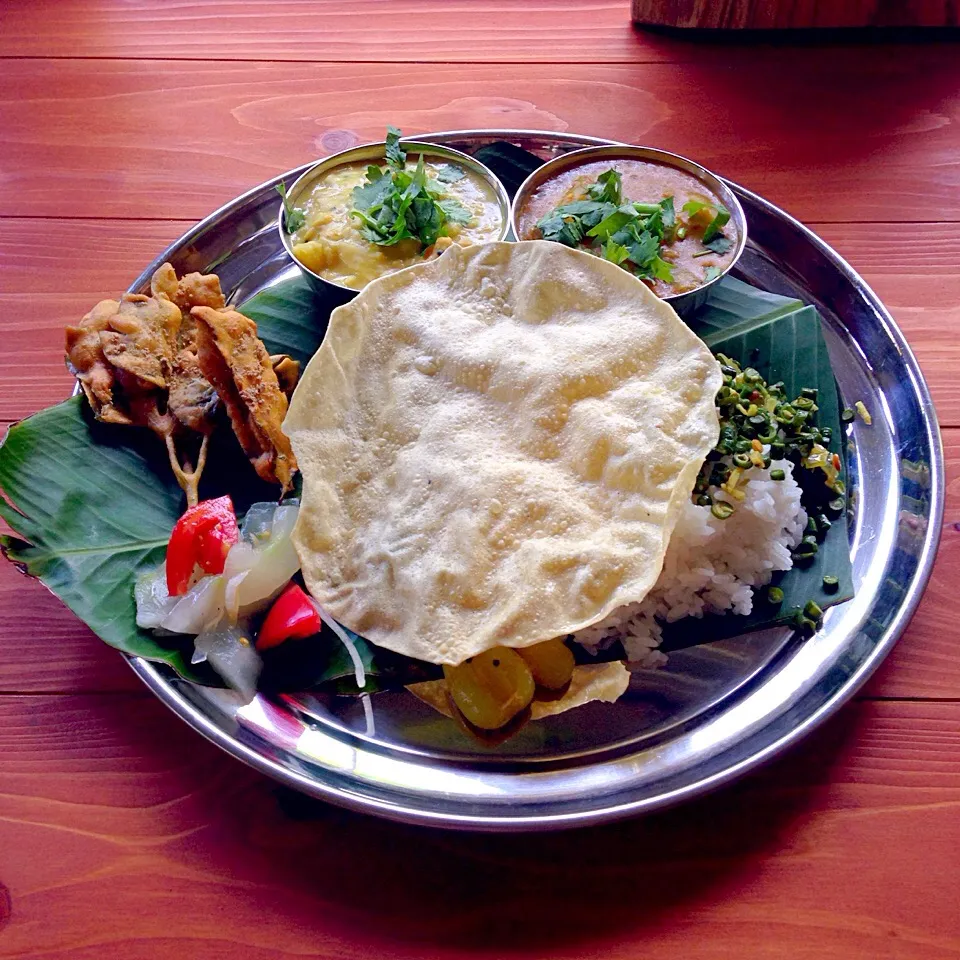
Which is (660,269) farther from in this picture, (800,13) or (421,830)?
(800,13)

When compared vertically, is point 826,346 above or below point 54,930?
above

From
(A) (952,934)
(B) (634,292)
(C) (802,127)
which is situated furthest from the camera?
(C) (802,127)

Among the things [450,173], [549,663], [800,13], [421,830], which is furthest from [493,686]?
[800,13]

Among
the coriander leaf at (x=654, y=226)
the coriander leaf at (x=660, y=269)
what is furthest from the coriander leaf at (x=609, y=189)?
the coriander leaf at (x=660, y=269)

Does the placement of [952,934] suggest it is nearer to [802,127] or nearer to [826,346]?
[826,346]

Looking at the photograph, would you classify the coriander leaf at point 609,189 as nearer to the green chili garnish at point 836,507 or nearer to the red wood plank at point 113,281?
the red wood plank at point 113,281

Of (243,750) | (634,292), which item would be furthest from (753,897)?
(634,292)
